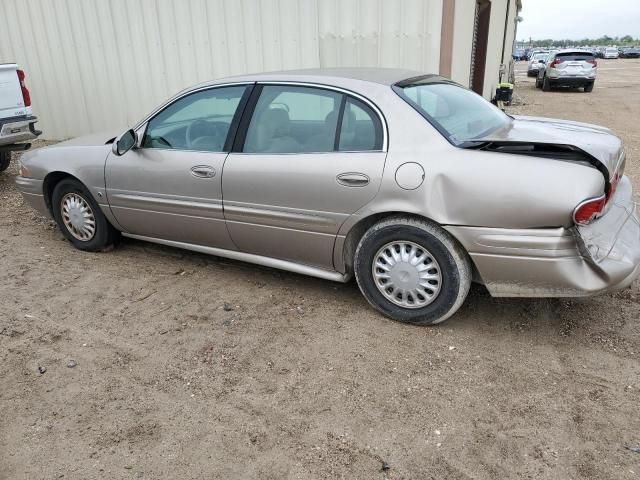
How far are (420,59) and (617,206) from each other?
4.63m

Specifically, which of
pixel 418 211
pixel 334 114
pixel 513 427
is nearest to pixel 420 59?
pixel 334 114

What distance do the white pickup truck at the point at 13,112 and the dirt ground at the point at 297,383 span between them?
10.4 feet

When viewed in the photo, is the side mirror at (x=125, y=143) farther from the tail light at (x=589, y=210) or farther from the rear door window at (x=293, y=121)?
the tail light at (x=589, y=210)

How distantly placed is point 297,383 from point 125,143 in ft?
8.10

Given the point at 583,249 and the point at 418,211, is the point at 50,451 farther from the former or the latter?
the point at 583,249

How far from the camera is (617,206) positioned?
329 centimetres

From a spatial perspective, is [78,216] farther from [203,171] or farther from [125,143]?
[203,171]

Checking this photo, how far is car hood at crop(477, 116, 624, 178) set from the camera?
120 inches

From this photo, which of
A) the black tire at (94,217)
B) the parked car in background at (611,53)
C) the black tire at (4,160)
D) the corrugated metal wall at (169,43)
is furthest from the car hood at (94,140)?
the parked car in background at (611,53)

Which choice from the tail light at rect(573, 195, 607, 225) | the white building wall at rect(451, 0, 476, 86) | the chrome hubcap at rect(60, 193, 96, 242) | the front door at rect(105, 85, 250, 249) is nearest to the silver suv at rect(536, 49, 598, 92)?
the white building wall at rect(451, 0, 476, 86)

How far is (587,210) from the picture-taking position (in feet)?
9.26

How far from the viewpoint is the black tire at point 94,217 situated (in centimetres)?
463

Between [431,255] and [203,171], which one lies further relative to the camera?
[203,171]

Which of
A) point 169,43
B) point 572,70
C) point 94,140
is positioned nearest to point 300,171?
point 94,140
